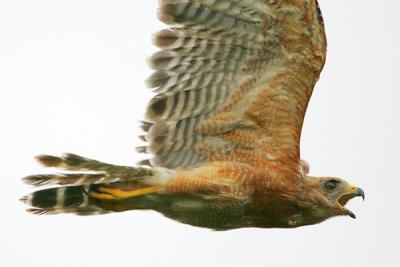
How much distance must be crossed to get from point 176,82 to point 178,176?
1.15 m

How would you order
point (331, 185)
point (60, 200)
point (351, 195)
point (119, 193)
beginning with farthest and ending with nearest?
1. point (351, 195)
2. point (331, 185)
3. point (60, 200)
4. point (119, 193)

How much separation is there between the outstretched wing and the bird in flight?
11 mm

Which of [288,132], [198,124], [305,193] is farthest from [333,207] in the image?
[198,124]

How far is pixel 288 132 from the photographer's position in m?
9.87

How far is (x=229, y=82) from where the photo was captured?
9.99 meters

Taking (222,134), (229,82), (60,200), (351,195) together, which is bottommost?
(60,200)

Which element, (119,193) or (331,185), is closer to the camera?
(119,193)

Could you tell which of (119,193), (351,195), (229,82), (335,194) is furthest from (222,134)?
(351,195)

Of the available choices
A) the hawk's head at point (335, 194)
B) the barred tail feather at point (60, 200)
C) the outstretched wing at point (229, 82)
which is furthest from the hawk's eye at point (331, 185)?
the barred tail feather at point (60, 200)

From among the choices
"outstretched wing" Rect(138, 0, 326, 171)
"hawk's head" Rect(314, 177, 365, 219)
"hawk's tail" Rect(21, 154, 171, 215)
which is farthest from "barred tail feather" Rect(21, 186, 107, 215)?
"hawk's head" Rect(314, 177, 365, 219)

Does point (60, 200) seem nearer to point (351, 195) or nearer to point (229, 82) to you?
point (229, 82)

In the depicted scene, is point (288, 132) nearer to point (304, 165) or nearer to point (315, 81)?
point (315, 81)

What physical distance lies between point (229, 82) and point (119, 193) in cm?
178

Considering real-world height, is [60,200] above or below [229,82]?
below
